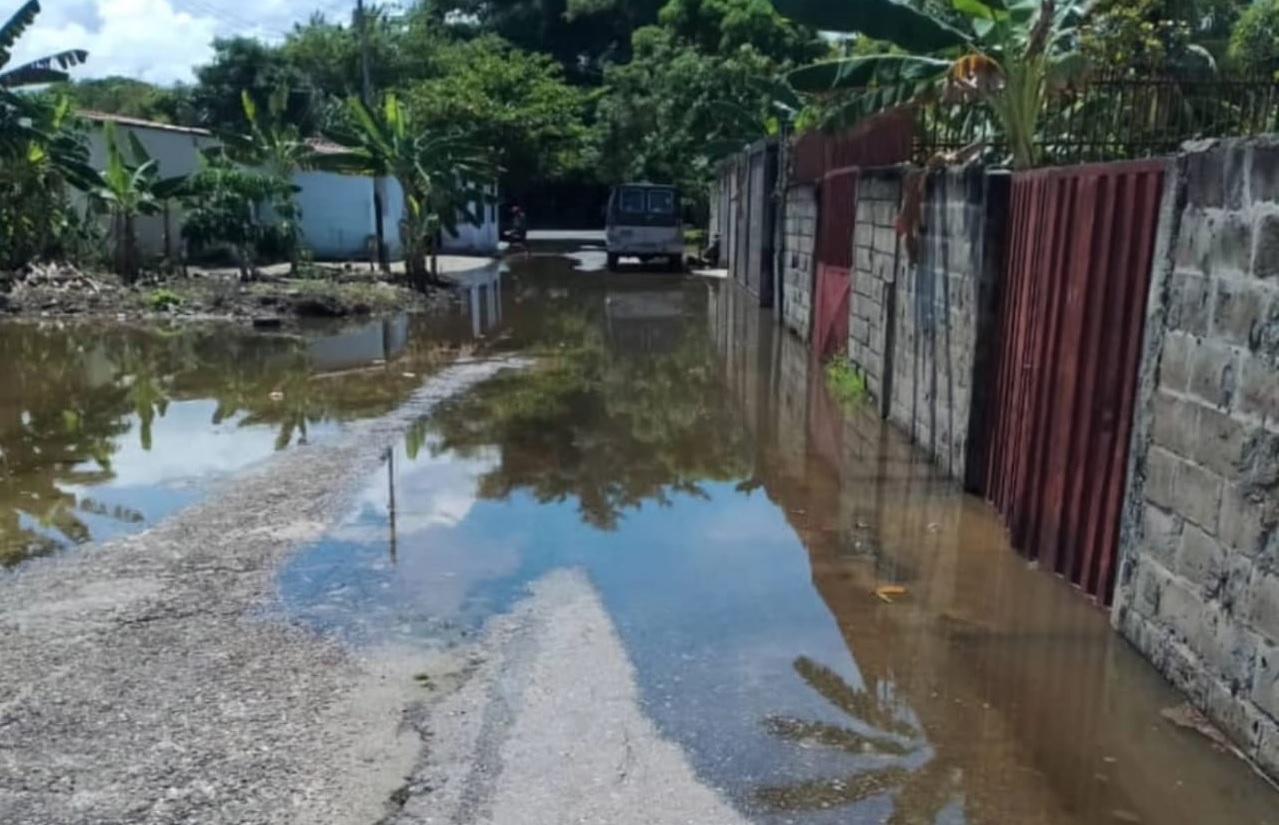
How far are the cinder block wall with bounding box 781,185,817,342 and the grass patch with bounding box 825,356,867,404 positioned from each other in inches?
126

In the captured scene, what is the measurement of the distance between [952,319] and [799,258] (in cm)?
903

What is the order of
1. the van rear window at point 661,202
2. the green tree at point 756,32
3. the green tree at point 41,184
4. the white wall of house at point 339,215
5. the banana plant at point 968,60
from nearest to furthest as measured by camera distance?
the banana plant at point 968,60 → the green tree at point 41,184 → the van rear window at point 661,202 → the white wall of house at point 339,215 → the green tree at point 756,32

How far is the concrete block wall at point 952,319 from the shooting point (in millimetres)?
7801

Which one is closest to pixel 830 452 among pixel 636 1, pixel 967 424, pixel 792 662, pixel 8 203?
pixel 967 424

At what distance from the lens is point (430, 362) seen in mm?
14516

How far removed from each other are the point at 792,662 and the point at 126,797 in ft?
9.49

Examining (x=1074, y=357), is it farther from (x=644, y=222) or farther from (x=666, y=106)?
(x=666, y=106)

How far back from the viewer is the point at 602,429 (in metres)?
10.5

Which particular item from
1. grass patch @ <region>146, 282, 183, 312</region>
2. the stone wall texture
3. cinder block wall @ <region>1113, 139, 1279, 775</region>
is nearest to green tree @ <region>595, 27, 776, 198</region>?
grass patch @ <region>146, 282, 183, 312</region>

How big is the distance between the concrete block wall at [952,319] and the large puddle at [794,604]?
0.38m

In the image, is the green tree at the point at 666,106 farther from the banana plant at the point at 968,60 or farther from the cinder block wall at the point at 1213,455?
the cinder block wall at the point at 1213,455

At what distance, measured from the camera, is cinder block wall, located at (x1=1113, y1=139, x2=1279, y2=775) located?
13.7 ft

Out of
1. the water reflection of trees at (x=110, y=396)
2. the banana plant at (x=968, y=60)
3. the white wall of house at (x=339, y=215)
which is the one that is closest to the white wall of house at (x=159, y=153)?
Answer: the white wall of house at (x=339, y=215)

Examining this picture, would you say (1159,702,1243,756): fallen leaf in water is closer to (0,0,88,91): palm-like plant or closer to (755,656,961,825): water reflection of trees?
(755,656,961,825): water reflection of trees
